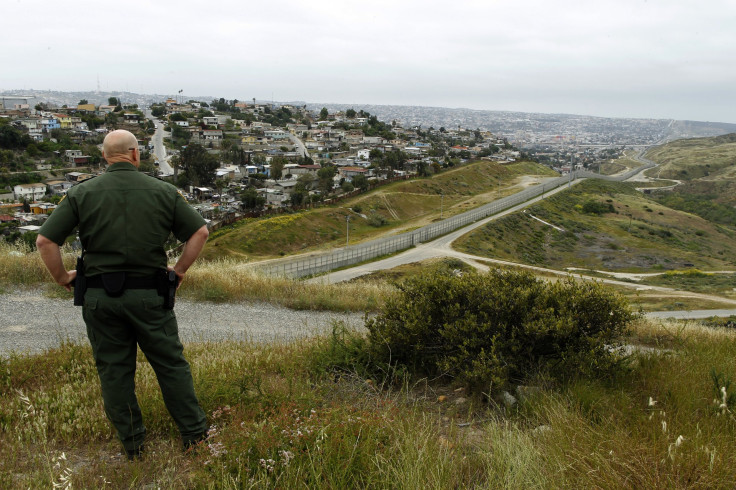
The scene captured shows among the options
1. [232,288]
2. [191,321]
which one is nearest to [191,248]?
[191,321]

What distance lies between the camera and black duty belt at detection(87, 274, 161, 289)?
2775 millimetres

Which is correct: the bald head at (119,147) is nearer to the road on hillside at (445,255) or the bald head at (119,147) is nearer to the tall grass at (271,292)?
the tall grass at (271,292)

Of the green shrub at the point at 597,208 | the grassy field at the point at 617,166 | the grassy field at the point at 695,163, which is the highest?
the grassy field at the point at 695,163

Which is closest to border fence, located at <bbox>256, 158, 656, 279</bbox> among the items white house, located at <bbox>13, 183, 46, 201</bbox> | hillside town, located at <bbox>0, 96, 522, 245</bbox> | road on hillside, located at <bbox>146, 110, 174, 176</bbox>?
hillside town, located at <bbox>0, 96, 522, 245</bbox>

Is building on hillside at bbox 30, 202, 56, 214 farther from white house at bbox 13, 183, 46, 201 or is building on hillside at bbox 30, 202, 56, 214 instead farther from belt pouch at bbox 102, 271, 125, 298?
belt pouch at bbox 102, 271, 125, 298

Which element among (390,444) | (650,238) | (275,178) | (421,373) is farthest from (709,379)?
(275,178)

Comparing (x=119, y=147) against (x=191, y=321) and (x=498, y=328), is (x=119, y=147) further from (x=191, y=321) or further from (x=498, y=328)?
(x=191, y=321)

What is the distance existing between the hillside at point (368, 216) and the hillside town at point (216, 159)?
348cm

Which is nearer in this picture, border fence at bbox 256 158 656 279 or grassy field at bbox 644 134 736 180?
border fence at bbox 256 158 656 279

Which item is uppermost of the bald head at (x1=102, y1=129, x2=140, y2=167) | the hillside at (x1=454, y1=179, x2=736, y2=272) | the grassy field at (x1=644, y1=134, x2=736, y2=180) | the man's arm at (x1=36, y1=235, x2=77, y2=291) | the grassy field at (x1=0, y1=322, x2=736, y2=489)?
the bald head at (x1=102, y1=129, x2=140, y2=167)

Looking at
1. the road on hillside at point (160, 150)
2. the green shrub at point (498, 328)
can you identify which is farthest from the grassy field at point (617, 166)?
the green shrub at point (498, 328)

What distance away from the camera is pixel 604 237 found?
4772cm

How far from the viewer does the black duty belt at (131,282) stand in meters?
2.77

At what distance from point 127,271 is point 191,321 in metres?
4.56
